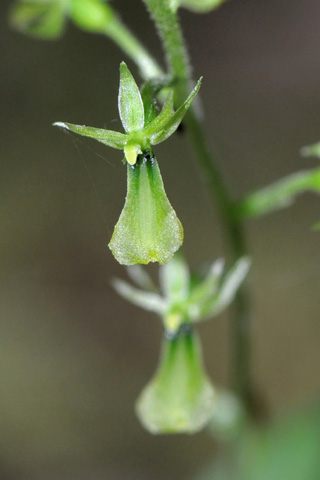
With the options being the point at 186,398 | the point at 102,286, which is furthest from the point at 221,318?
the point at 186,398

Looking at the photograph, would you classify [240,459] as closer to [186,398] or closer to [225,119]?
[186,398]

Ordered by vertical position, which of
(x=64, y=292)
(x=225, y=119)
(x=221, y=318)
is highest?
(x=225, y=119)

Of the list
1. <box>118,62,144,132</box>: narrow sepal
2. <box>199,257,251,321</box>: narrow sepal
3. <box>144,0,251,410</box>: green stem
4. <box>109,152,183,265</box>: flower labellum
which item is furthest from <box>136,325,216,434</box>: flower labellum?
<box>118,62,144,132</box>: narrow sepal

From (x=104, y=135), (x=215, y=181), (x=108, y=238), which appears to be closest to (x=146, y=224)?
(x=104, y=135)

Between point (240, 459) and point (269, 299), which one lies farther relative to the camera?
point (269, 299)

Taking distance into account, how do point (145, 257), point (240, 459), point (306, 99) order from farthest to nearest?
point (306, 99) < point (240, 459) < point (145, 257)

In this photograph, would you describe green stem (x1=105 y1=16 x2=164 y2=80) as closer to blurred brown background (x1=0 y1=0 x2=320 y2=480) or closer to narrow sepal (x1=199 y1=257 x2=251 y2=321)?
narrow sepal (x1=199 y1=257 x2=251 y2=321)

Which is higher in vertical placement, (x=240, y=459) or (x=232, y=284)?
(x=232, y=284)

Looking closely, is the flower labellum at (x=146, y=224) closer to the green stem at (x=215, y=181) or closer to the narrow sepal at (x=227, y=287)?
the green stem at (x=215, y=181)
